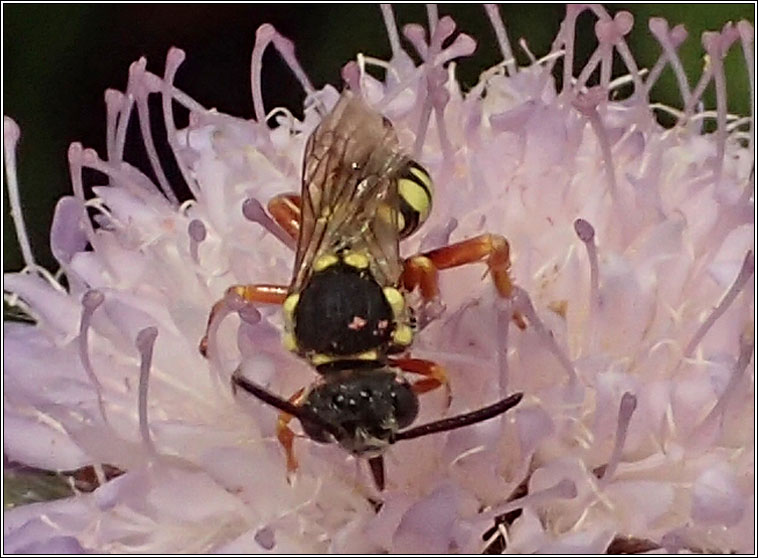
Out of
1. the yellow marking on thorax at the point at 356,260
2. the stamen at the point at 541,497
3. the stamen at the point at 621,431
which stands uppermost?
the yellow marking on thorax at the point at 356,260

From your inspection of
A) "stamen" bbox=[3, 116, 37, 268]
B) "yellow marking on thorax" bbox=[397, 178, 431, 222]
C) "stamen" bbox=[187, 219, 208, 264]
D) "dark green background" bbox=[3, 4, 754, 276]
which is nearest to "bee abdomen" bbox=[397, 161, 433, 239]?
"yellow marking on thorax" bbox=[397, 178, 431, 222]

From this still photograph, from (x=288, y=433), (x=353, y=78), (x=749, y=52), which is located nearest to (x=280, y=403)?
(x=288, y=433)

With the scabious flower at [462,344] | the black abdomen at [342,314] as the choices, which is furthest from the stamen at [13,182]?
the black abdomen at [342,314]

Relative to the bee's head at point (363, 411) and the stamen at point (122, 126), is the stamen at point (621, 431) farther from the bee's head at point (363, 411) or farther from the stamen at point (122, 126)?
the stamen at point (122, 126)

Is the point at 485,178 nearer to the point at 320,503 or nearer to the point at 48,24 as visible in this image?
the point at 320,503

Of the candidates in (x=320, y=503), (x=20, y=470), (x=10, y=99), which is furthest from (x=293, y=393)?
(x=10, y=99)
